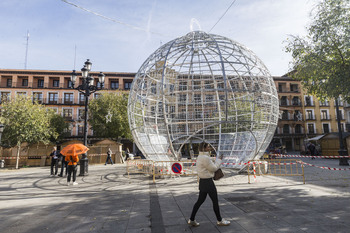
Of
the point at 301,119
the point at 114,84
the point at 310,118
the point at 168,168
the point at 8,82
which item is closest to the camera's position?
the point at 168,168

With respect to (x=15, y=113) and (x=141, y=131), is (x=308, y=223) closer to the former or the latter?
(x=141, y=131)

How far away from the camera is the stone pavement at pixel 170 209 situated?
3822 millimetres

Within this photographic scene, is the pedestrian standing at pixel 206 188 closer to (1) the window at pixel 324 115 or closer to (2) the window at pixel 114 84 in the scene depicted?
A: (2) the window at pixel 114 84

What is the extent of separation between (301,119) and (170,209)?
44767mm

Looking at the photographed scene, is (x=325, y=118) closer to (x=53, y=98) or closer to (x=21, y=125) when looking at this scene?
(x=21, y=125)

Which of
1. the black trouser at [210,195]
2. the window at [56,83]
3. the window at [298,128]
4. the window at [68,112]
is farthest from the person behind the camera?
the window at [298,128]

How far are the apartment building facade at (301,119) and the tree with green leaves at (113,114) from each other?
3110 centimetres

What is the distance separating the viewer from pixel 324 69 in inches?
341

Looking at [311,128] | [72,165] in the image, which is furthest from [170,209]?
[311,128]

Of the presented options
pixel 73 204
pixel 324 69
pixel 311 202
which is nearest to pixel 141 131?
pixel 73 204

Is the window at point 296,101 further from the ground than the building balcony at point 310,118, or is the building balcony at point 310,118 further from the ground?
the window at point 296,101

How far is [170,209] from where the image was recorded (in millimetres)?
4922

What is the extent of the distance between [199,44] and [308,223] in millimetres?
8022

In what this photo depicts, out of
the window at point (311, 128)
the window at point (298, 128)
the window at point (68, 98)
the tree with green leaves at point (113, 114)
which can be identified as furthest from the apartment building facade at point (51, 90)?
the window at point (311, 128)
